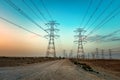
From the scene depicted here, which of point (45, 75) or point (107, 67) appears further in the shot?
point (107, 67)

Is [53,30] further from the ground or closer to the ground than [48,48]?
further from the ground

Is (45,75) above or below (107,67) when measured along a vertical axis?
below

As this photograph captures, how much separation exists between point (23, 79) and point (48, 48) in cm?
6373

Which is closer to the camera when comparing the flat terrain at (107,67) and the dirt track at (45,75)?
the dirt track at (45,75)

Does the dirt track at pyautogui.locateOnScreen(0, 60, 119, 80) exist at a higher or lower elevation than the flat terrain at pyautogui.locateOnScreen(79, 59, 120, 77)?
lower

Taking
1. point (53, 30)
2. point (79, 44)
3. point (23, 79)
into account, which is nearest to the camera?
point (23, 79)

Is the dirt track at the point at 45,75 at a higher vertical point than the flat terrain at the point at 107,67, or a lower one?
lower

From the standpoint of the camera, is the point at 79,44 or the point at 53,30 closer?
the point at 53,30

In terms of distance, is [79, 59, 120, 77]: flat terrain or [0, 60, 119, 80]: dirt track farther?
[79, 59, 120, 77]: flat terrain

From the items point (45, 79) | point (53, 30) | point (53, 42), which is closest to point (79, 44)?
point (53, 42)

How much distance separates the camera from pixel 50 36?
243 feet

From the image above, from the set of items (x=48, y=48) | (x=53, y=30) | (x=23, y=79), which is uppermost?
(x=53, y=30)

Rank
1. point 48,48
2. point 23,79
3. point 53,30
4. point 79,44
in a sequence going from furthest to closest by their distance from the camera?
point 79,44, point 48,48, point 53,30, point 23,79

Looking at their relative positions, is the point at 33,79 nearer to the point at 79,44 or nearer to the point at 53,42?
the point at 53,42
